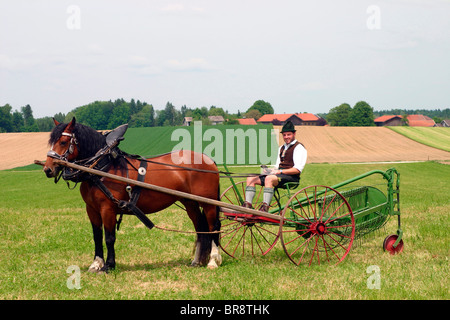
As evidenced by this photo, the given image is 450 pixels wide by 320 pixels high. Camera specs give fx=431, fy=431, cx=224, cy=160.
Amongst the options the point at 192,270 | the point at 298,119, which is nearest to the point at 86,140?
the point at 192,270

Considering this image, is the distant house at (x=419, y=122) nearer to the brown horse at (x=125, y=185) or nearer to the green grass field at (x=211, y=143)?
the green grass field at (x=211, y=143)

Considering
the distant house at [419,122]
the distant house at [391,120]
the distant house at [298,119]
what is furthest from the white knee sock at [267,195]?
the distant house at [419,122]

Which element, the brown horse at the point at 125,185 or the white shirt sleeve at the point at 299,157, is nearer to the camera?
the brown horse at the point at 125,185

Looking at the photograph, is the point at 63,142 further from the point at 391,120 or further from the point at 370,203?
the point at 391,120

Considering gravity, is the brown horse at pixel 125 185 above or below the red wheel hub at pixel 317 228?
above

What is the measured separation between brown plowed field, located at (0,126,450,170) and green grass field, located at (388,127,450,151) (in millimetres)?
1942

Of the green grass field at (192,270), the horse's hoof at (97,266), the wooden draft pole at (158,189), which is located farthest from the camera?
the horse's hoof at (97,266)

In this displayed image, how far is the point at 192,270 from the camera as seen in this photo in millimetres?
6867

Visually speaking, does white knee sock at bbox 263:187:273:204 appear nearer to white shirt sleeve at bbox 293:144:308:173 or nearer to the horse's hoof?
white shirt sleeve at bbox 293:144:308:173

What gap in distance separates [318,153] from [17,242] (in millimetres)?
50796

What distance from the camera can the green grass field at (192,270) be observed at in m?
5.59

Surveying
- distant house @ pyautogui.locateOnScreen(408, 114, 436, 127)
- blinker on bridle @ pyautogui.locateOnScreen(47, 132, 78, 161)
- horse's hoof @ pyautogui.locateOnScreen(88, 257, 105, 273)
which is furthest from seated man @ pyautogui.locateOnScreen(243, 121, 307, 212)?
distant house @ pyautogui.locateOnScreen(408, 114, 436, 127)

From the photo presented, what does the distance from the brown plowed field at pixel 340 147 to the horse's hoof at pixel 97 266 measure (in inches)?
1734
